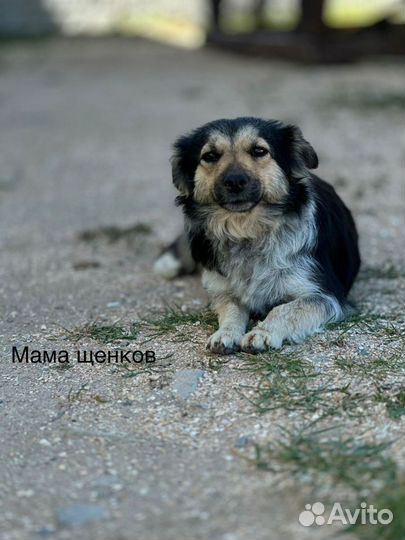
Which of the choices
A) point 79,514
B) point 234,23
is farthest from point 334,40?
point 79,514

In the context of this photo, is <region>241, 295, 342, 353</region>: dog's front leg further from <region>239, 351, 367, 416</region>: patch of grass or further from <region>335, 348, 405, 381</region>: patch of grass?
<region>335, 348, 405, 381</region>: patch of grass

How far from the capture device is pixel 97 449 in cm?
395

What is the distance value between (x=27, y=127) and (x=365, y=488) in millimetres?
9476

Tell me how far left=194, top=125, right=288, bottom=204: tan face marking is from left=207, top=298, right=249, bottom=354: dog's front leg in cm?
67

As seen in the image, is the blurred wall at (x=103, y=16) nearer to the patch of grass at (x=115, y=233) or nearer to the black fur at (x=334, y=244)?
the patch of grass at (x=115, y=233)

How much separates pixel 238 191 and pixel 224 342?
845 millimetres

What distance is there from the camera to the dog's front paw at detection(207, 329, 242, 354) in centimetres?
478

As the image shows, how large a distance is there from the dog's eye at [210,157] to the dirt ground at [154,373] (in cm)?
97

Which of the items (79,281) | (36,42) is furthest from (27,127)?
(36,42)

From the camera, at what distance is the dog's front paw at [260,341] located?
4.74 meters

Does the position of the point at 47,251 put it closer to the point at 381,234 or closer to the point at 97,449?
the point at 381,234

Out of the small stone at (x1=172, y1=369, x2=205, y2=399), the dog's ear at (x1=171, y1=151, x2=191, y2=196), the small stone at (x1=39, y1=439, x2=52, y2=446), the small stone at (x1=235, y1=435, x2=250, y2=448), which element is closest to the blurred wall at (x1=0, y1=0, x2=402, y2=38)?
the dog's ear at (x1=171, y1=151, x2=191, y2=196)

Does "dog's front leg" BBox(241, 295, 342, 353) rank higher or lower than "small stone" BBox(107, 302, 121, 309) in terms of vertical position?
higher

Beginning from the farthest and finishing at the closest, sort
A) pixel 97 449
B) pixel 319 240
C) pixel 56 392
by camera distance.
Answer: pixel 319 240
pixel 56 392
pixel 97 449
